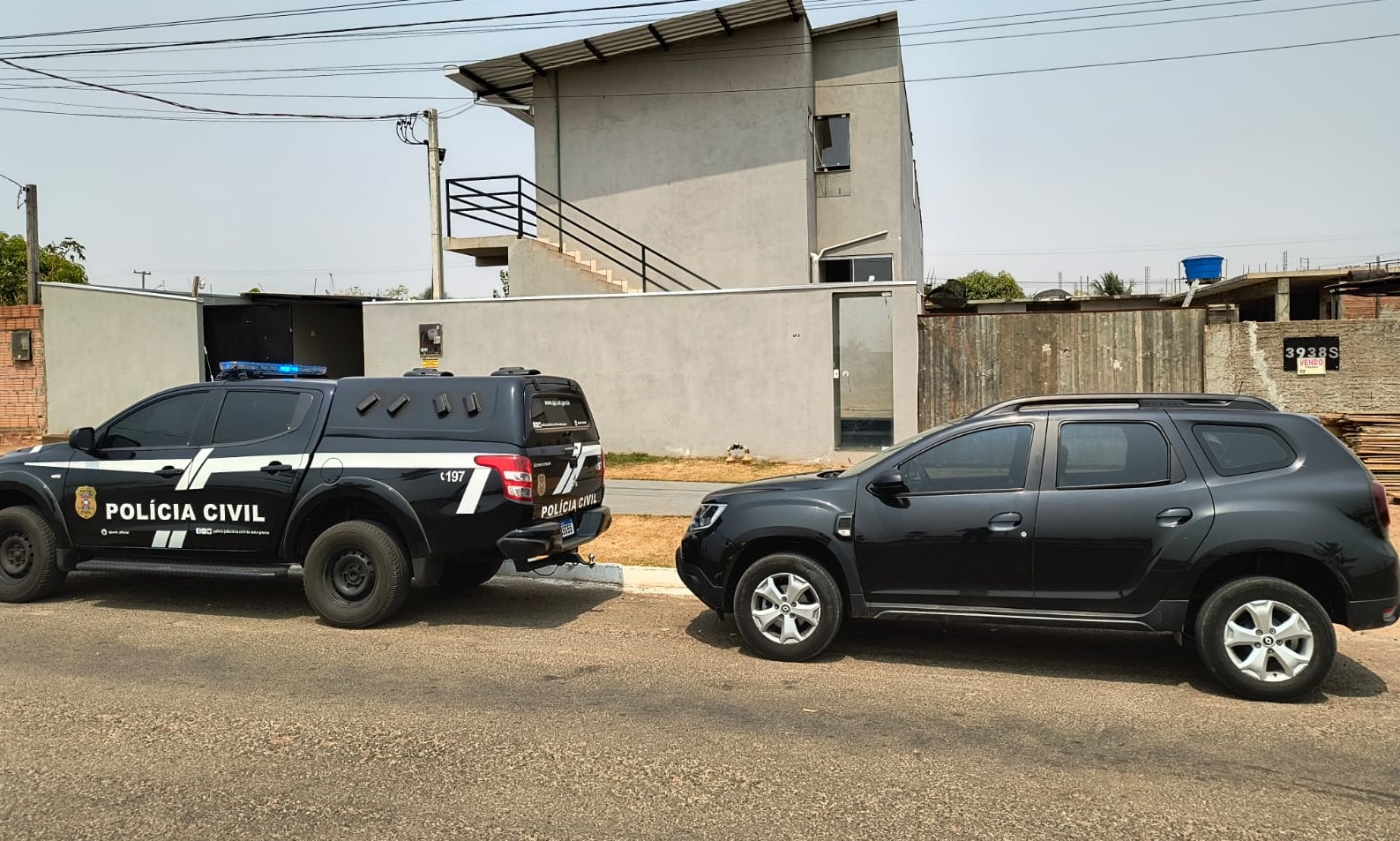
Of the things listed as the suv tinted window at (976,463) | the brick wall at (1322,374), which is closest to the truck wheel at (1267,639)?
the suv tinted window at (976,463)

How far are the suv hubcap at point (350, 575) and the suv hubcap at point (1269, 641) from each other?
575cm

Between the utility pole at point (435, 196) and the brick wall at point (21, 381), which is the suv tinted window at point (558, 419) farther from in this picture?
the brick wall at point (21, 381)

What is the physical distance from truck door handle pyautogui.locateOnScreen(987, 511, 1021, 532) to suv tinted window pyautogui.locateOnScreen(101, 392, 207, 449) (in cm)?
616

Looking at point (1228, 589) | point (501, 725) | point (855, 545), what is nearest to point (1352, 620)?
point (1228, 589)

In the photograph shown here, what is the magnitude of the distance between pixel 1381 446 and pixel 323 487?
38.5 feet

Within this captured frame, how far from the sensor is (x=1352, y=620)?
5586mm

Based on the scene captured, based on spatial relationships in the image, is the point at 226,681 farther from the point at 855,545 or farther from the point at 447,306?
the point at 447,306

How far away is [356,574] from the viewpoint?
7453 millimetres

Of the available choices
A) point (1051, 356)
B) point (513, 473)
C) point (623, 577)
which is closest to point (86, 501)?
point (513, 473)

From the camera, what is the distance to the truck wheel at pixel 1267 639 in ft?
18.2

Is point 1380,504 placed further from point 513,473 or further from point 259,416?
point 259,416

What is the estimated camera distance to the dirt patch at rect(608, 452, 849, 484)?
14.9m

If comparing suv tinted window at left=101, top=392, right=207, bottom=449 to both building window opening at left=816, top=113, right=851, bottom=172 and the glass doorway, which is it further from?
building window opening at left=816, top=113, right=851, bottom=172

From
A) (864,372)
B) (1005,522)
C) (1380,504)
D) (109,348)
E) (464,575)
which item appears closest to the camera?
(1380,504)
